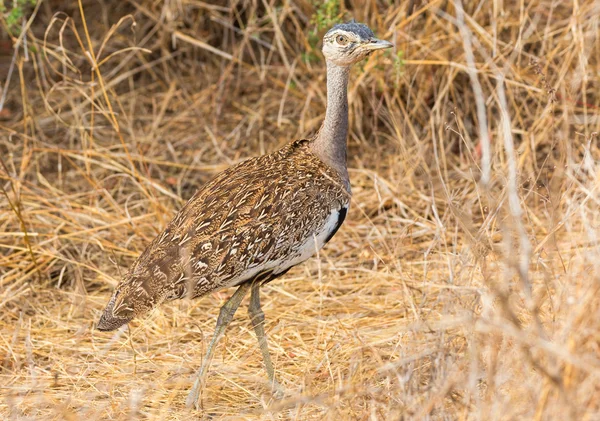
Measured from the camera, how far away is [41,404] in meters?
3.54

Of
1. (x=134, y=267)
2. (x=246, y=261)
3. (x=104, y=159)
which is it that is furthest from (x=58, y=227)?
(x=246, y=261)

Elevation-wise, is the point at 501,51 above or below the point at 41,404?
above

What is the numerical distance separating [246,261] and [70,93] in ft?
10.9

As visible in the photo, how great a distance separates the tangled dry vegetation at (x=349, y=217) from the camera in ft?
9.02

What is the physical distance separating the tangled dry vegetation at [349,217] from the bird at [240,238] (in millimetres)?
156

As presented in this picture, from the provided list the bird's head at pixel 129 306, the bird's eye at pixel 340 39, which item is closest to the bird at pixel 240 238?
the bird's head at pixel 129 306

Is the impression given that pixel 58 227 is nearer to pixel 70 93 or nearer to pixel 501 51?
pixel 70 93

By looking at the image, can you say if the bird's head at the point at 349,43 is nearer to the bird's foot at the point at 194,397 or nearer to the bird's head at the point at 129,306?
the bird's head at the point at 129,306

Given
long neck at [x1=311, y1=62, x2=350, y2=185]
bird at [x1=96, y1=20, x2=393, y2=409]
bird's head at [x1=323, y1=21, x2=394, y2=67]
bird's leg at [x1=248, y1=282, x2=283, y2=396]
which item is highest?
bird's head at [x1=323, y1=21, x2=394, y2=67]

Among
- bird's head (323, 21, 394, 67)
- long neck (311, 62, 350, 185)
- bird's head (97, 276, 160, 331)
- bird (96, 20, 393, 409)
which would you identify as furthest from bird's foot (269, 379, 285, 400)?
bird's head (323, 21, 394, 67)

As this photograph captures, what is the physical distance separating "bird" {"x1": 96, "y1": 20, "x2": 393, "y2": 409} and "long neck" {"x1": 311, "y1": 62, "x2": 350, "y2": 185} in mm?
17

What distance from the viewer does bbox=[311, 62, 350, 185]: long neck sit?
3.91 meters

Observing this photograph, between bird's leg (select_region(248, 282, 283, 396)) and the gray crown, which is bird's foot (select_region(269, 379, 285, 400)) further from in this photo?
the gray crown

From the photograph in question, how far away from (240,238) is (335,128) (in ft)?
2.49
